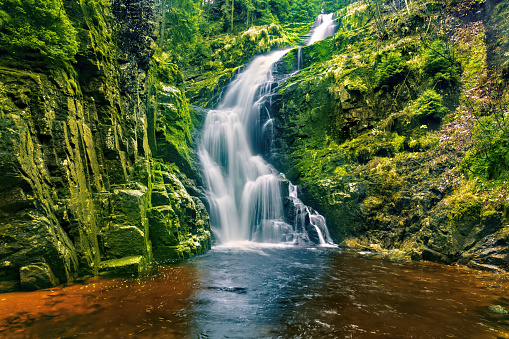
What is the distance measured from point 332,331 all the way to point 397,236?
8189mm

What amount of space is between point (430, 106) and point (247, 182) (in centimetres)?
996

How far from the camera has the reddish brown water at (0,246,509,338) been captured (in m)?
4.57

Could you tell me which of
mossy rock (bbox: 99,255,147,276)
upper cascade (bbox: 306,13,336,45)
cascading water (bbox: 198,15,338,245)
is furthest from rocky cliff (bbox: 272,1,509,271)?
upper cascade (bbox: 306,13,336,45)

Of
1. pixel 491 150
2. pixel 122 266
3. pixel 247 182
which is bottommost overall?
pixel 122 266

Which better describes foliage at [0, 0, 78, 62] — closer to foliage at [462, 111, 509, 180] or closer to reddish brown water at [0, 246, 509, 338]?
reddish brown water at [0, 246, 509, 338]

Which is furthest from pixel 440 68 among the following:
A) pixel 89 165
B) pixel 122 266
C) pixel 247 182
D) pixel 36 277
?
pixel 36 277

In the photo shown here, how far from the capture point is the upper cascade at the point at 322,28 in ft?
98.7

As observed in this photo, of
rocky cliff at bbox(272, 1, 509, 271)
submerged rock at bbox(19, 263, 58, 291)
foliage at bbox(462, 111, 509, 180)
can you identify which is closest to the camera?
submerged rock at bbox(19, 263, 58, 291)

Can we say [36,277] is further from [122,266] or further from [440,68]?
[440,68]

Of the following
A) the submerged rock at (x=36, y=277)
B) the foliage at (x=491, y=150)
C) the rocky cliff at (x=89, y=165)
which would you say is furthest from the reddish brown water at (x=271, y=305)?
the foliage at (x=491, y=150)

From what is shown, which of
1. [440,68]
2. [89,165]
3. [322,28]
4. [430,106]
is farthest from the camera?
[322,28]

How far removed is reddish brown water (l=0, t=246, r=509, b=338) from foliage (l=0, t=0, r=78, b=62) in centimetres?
578

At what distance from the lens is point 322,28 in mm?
32406

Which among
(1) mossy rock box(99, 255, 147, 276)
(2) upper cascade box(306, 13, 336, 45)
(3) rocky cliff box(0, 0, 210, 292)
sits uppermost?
(2) upper cascade box(306, 13, 336, 45)
